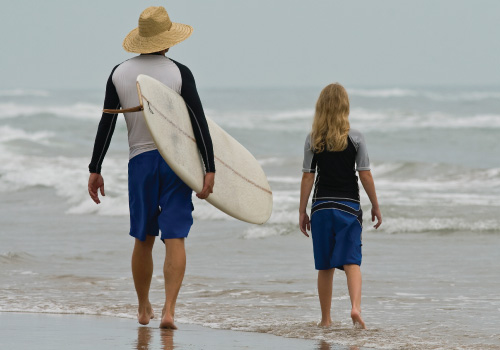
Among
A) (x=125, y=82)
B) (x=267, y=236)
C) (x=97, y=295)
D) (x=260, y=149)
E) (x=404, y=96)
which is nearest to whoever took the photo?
(x=125, y=82)

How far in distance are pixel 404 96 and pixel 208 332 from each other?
192ft

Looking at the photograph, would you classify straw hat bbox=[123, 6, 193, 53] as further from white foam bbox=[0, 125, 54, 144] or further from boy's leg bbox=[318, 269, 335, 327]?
white foam bbox=[0, 125, 54, 144]

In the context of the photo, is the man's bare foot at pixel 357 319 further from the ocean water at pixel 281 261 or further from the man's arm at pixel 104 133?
the man's arm at pixel 104 133

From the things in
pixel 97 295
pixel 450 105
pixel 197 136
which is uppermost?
pixel 450 105

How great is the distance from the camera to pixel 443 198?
1268 centimetres

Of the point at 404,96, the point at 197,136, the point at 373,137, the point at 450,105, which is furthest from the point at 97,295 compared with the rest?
the point at 404,96

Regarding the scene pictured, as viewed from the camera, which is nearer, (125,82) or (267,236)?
(125,82)

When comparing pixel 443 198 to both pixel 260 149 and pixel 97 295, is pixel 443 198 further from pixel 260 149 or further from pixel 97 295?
pixel 260 149

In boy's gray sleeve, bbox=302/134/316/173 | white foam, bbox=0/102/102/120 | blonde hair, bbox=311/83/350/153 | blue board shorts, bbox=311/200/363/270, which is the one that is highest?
white foam, bbox=0/102/102/120

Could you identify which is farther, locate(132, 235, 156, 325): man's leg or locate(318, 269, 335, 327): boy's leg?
locate(318, 269, 335, 327): boy's leg

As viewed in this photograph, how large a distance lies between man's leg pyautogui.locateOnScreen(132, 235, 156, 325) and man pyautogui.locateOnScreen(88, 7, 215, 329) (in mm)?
59

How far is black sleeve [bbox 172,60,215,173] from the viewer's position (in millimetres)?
4395

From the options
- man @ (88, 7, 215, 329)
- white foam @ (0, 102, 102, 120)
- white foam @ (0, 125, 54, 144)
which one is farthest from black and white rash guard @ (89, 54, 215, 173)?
white foam @ (0, 102, 102, 120)

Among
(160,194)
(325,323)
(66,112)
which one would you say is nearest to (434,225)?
(325,323)
